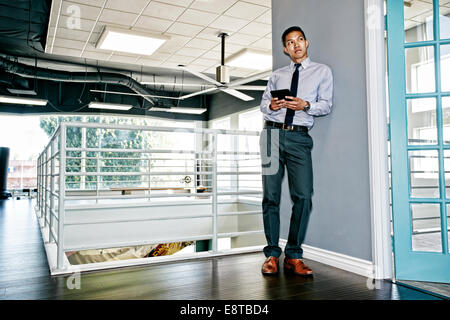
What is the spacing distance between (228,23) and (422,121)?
351 cm

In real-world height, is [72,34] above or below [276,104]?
above

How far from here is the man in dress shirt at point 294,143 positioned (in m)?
2.09

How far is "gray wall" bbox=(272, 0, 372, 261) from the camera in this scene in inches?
84.5

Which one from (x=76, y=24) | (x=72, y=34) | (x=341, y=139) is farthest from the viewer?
(x=72, y=34)

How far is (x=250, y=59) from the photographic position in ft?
18.8

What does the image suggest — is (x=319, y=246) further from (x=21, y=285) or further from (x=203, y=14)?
(x=203, y=14)

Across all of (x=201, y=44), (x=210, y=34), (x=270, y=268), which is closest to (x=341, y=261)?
(x=270, y=268)

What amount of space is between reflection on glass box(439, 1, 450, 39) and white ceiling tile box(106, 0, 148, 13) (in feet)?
10.7

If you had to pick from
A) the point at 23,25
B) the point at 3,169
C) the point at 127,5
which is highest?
the point at 23,25

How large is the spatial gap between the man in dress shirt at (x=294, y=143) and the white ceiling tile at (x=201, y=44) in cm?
361

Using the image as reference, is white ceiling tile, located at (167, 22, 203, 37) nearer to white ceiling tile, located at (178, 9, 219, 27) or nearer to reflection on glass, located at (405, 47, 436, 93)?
white ceiling tile, located at (178, 9, 219, 27)

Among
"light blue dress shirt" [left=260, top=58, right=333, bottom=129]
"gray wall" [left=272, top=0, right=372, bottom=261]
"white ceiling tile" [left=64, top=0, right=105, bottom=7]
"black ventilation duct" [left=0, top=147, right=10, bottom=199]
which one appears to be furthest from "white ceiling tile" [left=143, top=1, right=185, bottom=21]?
"black ventilation duct" [left=0, top=147, right=10, bottom=199]

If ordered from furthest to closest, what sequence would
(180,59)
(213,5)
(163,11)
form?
(180,59) < (163,11) < (213,5)

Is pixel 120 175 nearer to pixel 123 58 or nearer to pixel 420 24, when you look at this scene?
pixel 420 24
